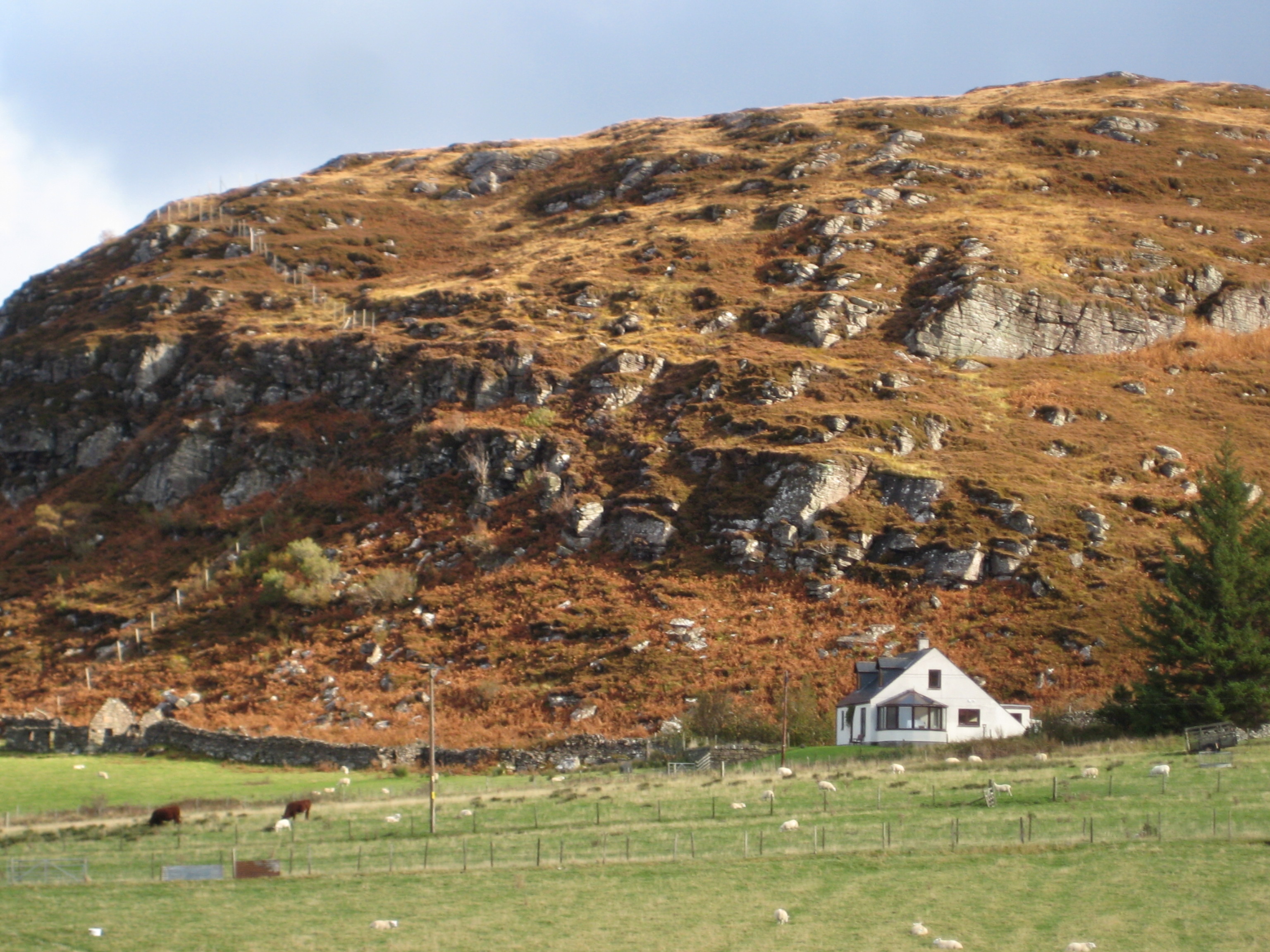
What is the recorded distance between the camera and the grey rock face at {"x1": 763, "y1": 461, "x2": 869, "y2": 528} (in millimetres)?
75812

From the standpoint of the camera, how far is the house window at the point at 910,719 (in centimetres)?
5947

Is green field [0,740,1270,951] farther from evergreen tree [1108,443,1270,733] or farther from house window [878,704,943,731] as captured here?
house window [878,704,943,731]

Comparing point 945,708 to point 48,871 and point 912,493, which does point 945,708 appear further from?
point 48,871

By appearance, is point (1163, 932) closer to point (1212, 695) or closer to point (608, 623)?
point (1212, 695)

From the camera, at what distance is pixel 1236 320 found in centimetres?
10112

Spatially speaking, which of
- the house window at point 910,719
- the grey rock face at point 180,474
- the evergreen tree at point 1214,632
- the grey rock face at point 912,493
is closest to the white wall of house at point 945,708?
the house window at point 910,719

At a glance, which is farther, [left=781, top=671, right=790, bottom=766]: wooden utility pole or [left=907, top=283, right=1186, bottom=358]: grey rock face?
[left=907, top=283, right=1186, bottom=358]: grey rock face

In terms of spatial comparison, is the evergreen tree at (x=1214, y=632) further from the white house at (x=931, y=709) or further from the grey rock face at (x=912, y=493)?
the grey rock face at (x=912, y=493)

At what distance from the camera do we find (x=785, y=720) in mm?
55406

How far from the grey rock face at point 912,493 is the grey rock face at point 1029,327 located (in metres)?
21.1

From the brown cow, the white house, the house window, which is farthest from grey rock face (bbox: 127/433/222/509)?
the house window

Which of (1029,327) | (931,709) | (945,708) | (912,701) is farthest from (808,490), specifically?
(1029,327)

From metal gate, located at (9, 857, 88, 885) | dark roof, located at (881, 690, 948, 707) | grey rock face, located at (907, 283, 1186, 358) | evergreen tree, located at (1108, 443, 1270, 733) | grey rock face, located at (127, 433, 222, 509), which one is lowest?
metal gate, located at (9, 857, 88, 885)

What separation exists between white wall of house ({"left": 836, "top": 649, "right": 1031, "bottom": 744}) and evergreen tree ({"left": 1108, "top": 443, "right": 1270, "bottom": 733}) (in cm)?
629
